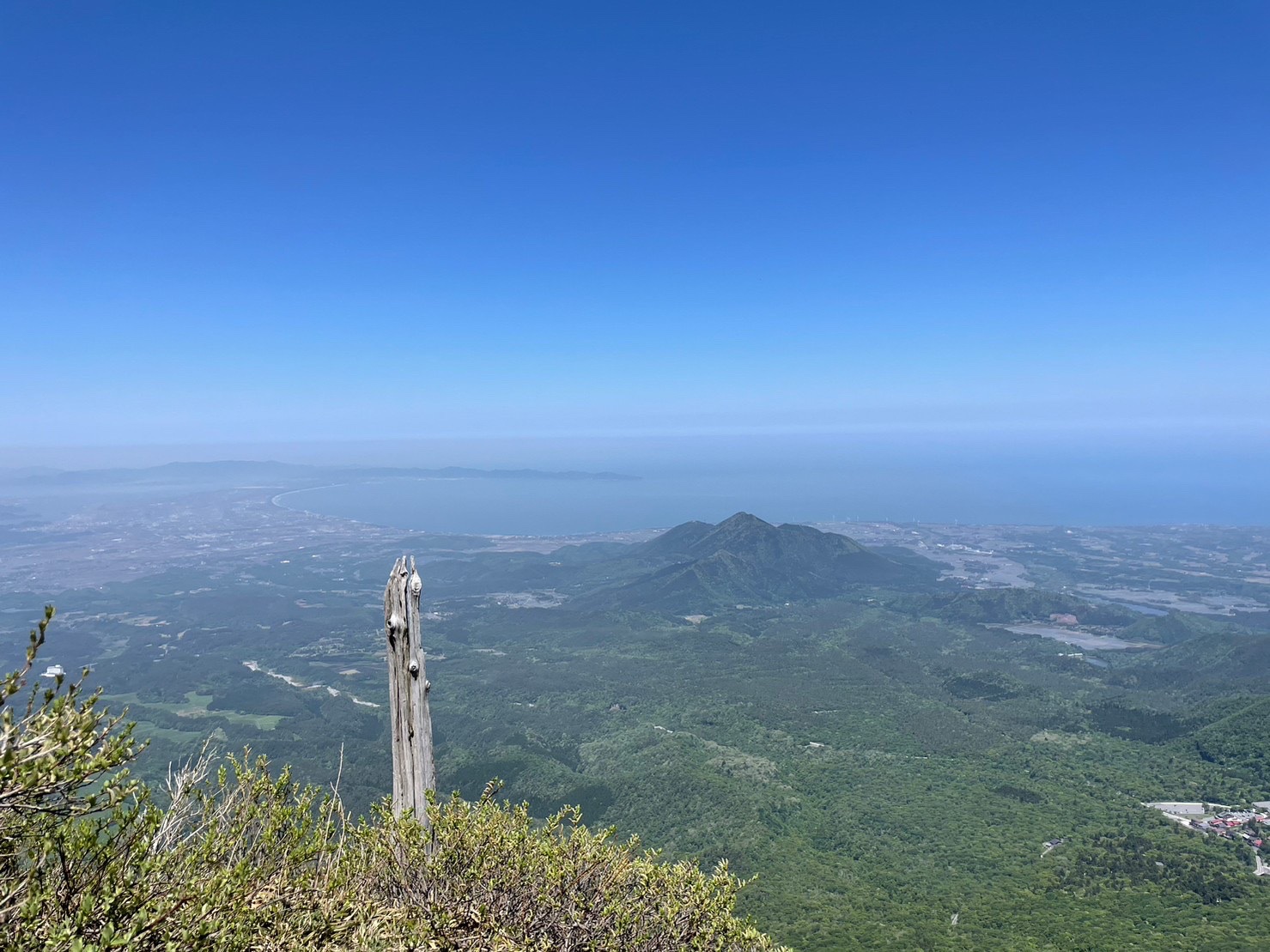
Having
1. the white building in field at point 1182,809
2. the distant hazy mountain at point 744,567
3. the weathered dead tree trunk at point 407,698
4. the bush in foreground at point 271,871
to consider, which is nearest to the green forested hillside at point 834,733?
the bush in foreground at point 271,871

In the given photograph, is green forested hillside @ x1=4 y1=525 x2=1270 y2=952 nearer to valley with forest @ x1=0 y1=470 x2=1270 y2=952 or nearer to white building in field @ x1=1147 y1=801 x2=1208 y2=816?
valley with forest @ x1=0 y1=470 x2=1270 y2=952

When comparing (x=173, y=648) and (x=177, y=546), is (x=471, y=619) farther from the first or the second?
(x=177, y=546)

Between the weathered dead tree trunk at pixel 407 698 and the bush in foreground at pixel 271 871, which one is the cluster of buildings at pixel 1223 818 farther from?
the weathered dead tree trunk at pixel 407 698

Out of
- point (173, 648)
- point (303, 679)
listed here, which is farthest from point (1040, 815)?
point (173, 648)

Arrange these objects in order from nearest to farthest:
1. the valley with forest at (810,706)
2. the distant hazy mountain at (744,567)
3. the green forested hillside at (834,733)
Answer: the green forested hillside at (834,733) → the valley with forest at (810,706) → the distant hazy mountain at (744,567)

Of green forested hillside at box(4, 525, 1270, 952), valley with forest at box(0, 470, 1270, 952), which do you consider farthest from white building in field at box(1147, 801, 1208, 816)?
green forested hillside at box(4, 525, 1270, 952)

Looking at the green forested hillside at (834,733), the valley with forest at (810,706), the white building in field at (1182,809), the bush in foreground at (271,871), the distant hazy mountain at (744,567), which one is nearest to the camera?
the bush in foreground at (271,871)
